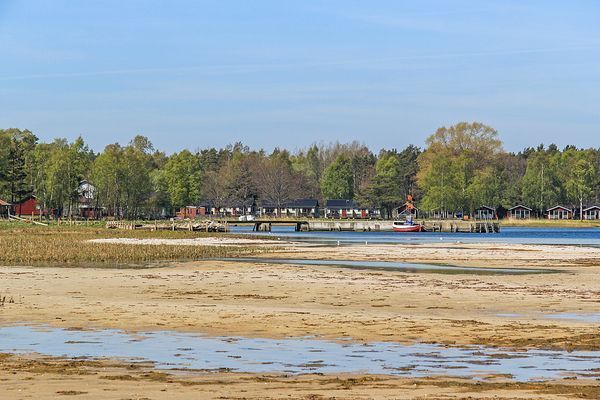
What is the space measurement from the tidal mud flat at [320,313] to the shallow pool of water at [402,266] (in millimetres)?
1939

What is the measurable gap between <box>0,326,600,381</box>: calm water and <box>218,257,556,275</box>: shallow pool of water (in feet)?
90.7

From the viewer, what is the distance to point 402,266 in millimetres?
55062

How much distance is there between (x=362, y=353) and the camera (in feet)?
71.2

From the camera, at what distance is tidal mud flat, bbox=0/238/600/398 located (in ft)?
58.1

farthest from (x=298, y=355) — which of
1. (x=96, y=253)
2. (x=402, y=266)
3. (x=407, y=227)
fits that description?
(x=407, y=227)

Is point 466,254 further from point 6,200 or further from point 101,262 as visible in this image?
point 6,200

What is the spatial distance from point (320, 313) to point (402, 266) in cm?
2577

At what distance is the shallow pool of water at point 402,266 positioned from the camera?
165ft

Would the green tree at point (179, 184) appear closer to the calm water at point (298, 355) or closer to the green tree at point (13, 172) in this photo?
the green tree at point (13, 172)

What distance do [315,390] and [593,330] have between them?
10945 mm

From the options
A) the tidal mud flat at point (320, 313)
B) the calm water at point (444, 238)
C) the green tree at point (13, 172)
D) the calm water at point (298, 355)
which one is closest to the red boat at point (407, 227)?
the calm water at point (444, 238)

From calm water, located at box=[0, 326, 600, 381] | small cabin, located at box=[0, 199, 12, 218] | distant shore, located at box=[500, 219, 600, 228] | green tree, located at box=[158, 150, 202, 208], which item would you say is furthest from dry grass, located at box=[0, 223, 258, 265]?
distant shore, located at box=[500, 219, 600, 228]

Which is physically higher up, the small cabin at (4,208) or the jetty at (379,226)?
the small cabin at (4,208)

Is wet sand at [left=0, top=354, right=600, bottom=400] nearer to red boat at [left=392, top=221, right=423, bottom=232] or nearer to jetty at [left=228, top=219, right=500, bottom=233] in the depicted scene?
red boat at [left=392, top=221, right=423, bottom=232]
